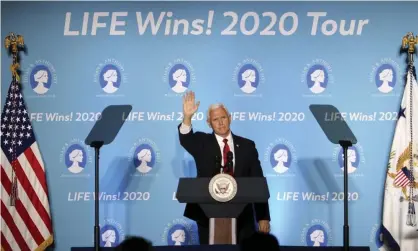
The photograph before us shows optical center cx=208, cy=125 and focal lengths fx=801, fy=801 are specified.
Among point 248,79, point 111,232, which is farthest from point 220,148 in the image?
point 111,232

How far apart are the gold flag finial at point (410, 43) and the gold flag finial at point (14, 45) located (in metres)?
3.58

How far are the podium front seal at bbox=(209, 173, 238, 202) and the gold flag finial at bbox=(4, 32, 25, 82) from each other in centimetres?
274

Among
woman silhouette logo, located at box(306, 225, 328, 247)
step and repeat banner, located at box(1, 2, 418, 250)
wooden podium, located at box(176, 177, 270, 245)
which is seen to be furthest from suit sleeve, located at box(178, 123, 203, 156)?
woman silhouette logo, located at box(306, 225, 328, 247)

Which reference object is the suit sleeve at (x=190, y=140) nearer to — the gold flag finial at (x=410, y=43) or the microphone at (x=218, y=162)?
the microphone at (x=218, y=162)

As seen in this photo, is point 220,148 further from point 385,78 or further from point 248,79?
point 385,78

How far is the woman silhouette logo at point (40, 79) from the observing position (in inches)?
298

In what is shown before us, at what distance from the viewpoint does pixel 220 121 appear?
6438 millimetres

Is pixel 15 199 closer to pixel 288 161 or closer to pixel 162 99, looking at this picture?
pixel 162 99

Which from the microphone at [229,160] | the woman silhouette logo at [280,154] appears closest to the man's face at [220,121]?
the microphone at [229,160]

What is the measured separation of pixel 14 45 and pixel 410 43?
3694 mm

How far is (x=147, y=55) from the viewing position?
7570mm

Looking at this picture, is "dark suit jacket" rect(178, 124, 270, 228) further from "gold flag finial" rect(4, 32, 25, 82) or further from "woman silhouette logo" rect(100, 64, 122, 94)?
"gold flag finial" rect(4, 32, 25, 82)

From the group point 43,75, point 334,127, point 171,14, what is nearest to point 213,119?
point 334,127

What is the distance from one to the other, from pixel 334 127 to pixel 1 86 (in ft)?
10.7
